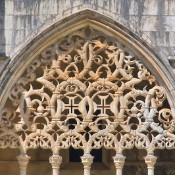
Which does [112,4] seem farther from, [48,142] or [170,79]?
[48,142]

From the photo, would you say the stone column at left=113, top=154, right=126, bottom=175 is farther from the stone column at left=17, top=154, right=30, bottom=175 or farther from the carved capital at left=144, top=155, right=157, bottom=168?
the stone column at left=17, top=154, right=30, bottom=175

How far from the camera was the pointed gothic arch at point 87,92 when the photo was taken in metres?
11.6

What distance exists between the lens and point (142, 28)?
38.2ft

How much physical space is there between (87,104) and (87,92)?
6.2 inches

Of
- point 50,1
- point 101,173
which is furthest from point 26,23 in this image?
point 101,173

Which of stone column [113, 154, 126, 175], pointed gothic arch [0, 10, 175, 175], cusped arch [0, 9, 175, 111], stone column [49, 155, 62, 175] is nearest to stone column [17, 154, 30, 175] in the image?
pointed gothic arch [0, 10, 175, 175]

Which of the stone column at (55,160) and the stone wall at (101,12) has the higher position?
the stone wall at (101,12)

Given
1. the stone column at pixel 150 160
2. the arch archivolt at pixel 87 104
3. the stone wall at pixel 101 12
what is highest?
the stone wall at pixel 101 12

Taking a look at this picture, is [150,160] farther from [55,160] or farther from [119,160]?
[55,160]

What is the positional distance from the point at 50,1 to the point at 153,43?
4.53ft

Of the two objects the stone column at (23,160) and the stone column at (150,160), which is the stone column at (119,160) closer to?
the stone column at (150,160)

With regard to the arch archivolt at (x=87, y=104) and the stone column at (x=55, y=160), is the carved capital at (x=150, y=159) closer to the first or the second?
the arch archivolt at (x=87, y=104)

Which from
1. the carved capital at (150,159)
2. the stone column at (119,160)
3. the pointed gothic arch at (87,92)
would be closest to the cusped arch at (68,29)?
the pointed gothic arch at (87,92)

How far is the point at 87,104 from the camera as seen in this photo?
38.4 feet
